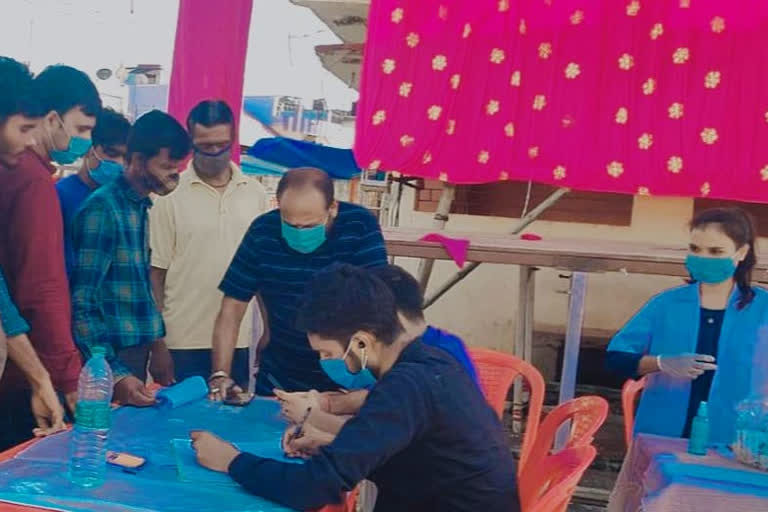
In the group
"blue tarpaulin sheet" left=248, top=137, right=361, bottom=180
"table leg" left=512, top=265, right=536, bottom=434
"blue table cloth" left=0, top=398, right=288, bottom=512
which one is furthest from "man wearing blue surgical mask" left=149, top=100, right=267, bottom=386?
"blue tarpaulin sheet" left=248, top=137, right=361, bottom=180

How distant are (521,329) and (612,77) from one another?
1660 millimetres

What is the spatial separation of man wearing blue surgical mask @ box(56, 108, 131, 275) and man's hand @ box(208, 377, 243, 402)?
0.71 metres

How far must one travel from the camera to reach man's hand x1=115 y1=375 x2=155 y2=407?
2.21 metres

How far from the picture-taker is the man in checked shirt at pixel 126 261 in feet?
7.51

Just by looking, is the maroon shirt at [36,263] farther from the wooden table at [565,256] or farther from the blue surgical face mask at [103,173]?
the wooden table at [565,256]

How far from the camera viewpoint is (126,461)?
5.63 ft

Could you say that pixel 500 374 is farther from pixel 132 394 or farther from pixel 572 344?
pixel 132 394

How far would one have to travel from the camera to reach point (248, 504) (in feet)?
5.12

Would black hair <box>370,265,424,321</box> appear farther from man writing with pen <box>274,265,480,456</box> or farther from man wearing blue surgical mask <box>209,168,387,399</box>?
man wearing blue surgical mask <box>209,168,387,399</box>

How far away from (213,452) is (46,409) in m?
0.51

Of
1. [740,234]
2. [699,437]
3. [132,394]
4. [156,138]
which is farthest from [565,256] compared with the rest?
[132,394]

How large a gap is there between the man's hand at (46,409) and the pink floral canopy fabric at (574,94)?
3599 mm

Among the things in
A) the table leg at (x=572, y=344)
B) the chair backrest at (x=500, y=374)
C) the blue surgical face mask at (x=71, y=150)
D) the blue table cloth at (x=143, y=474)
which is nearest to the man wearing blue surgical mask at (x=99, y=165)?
the blue surgical face mask at (x=71, y=150)

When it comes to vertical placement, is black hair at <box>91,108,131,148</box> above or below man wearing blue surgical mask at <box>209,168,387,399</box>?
above
